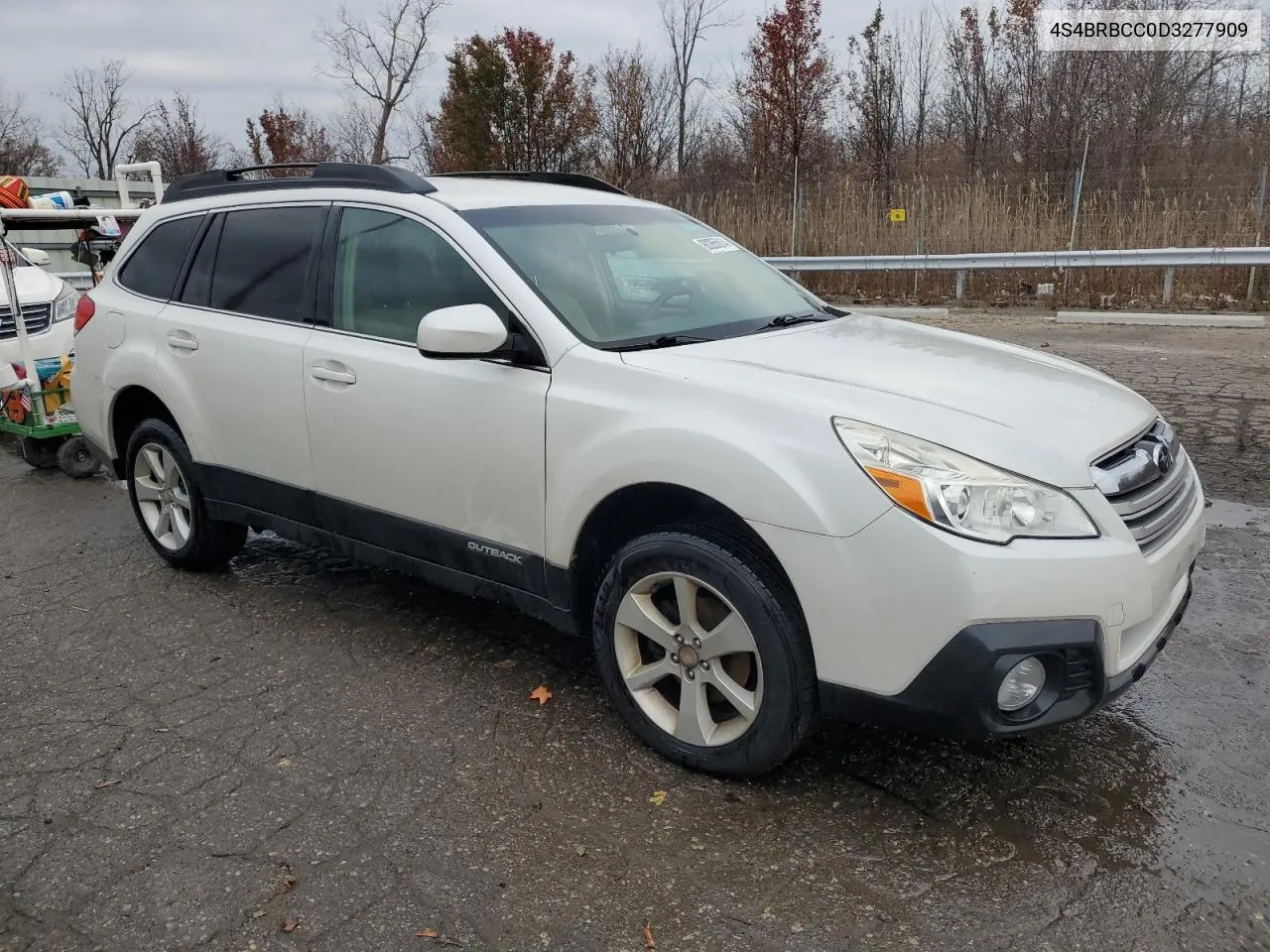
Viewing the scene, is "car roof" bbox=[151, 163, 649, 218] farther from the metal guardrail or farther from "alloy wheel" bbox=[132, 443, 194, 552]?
the metal guardrail

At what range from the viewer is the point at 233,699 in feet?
11.7

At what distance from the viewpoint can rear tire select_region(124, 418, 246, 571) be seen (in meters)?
4.57

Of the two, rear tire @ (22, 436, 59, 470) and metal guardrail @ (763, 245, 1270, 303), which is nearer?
rear tire @ (22, 436, 59, 470)

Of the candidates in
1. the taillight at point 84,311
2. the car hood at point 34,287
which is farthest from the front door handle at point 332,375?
the car hood at point 34,287

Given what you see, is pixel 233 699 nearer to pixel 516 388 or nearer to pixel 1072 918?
pixel 516 388

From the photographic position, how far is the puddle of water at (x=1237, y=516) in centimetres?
504

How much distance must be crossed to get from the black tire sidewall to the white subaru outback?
2 centimetres

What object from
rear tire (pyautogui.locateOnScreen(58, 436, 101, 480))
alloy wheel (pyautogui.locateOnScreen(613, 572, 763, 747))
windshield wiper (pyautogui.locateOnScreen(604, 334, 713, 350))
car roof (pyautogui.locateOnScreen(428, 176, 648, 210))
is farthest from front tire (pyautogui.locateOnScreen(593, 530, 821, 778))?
rear tire (pyautogui.locateOnScreen(58, 436, 101, 480))

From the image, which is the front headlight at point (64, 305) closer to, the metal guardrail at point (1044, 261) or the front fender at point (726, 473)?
the front fender at point (726, 473)

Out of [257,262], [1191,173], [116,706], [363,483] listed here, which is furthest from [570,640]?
[1191,173]

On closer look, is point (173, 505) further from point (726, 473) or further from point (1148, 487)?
point (1148, 487)

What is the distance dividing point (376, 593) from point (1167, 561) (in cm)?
320

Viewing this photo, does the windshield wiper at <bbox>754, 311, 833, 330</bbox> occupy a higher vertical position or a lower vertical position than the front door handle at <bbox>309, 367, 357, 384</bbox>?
higher

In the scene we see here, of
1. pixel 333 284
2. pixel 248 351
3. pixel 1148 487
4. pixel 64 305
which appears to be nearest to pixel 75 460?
pixel 64 305
